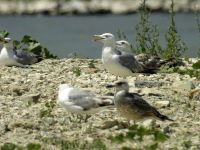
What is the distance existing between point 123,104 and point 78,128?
1.97ft

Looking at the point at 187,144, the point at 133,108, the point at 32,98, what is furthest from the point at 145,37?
the point at 187,144

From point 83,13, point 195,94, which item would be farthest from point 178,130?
point 83,13

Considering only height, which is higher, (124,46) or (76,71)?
(124,46)

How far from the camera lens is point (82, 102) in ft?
35.2

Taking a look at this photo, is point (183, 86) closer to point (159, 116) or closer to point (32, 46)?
point (159, 116)

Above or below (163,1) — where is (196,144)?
above

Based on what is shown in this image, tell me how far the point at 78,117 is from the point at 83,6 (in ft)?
263

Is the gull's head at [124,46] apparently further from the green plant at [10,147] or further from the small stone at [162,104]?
the green plant at [10,147]

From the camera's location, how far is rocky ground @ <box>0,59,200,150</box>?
9.80m

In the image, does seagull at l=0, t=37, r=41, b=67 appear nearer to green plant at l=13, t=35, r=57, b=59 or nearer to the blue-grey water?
green plant at l=13, t=35, r=57, b=59

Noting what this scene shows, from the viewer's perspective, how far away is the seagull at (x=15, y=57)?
15.5m

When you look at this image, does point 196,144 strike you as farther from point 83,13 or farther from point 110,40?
point 83,13

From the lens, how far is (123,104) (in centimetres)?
1056

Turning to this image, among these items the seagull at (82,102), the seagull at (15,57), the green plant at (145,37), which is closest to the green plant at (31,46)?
the seagull at (15,57)
